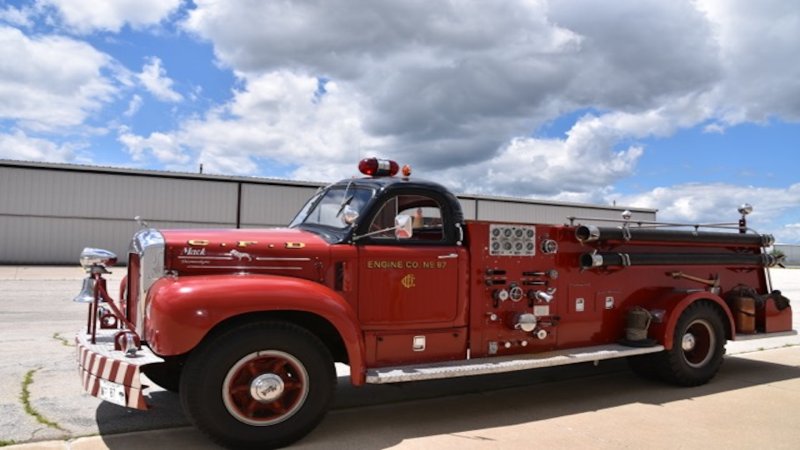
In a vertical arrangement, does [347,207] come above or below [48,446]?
above

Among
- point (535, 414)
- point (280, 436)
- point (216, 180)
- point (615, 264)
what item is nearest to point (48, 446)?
point (280, 436)

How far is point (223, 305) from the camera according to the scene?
418 centimetres

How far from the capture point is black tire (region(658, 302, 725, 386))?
258 inches

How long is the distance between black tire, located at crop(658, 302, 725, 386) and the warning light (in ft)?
11.6

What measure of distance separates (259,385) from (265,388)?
0.05 metres

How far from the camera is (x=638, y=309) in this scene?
6.51m

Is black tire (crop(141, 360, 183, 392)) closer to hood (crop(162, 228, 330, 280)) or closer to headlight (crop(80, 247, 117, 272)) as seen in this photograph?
headlight (crop(80, 247, 117, 272))

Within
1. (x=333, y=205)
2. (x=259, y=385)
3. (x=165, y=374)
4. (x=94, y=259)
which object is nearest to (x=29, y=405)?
(x=165, y=374)

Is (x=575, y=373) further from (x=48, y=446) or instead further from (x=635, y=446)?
(x=48, y=446)

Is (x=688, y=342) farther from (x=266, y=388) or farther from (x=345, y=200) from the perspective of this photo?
(x=266, y=388)

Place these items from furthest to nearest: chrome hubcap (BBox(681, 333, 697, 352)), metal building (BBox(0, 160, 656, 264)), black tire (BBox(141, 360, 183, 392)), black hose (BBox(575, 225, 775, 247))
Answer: metal building (BBox(0, 160, 656, 264)), chrome hubcap (BBox(681, 333, 697, 352)), black hose (BBox(575, 225, 775, 247)), black tire (BBox(141, 360, 183, 392))

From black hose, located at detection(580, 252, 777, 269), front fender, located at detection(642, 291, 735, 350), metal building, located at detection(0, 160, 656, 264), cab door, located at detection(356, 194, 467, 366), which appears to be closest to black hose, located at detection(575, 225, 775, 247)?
black hose, located at detection(580, 252, 777, 269)

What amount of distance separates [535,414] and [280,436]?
7.79 feet

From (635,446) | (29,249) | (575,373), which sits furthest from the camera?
(29,249)
